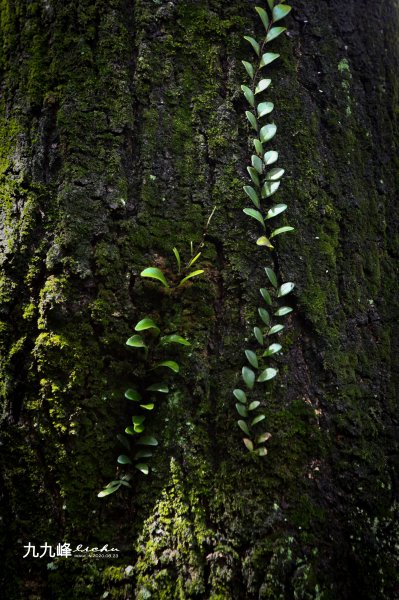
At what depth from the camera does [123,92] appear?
150 centimetres

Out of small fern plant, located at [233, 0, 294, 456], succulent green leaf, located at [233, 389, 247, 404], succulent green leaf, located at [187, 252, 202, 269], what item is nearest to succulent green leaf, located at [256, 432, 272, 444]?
small fern plant, located at [233, 0, 294, 456]

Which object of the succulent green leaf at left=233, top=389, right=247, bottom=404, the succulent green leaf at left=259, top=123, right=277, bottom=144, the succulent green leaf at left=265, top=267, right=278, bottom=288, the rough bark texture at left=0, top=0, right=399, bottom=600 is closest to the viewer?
the rough bark texture at left=0, top=0, right=399, bottom=600

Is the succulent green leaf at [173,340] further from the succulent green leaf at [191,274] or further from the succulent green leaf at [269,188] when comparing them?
the succulent green leaf at [269,188]

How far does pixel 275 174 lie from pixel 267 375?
64 centimetres

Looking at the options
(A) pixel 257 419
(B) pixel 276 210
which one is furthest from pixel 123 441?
(B) pixel 276 210

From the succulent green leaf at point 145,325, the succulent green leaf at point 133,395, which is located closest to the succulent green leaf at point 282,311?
the succulent green leaf at point 145,325

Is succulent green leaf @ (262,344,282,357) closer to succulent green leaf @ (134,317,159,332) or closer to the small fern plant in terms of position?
the small fern plant

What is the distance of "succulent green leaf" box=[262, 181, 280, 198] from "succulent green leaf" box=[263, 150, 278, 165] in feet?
0.23

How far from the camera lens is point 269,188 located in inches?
58.8

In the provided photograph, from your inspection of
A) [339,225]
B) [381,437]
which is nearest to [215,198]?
[339,225]

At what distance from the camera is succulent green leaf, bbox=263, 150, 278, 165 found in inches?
59.2

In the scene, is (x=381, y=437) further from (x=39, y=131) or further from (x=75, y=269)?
(x=39, y=131)

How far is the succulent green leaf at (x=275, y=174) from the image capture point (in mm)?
1485

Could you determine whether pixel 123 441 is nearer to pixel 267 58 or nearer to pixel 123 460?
pixel 123 460
